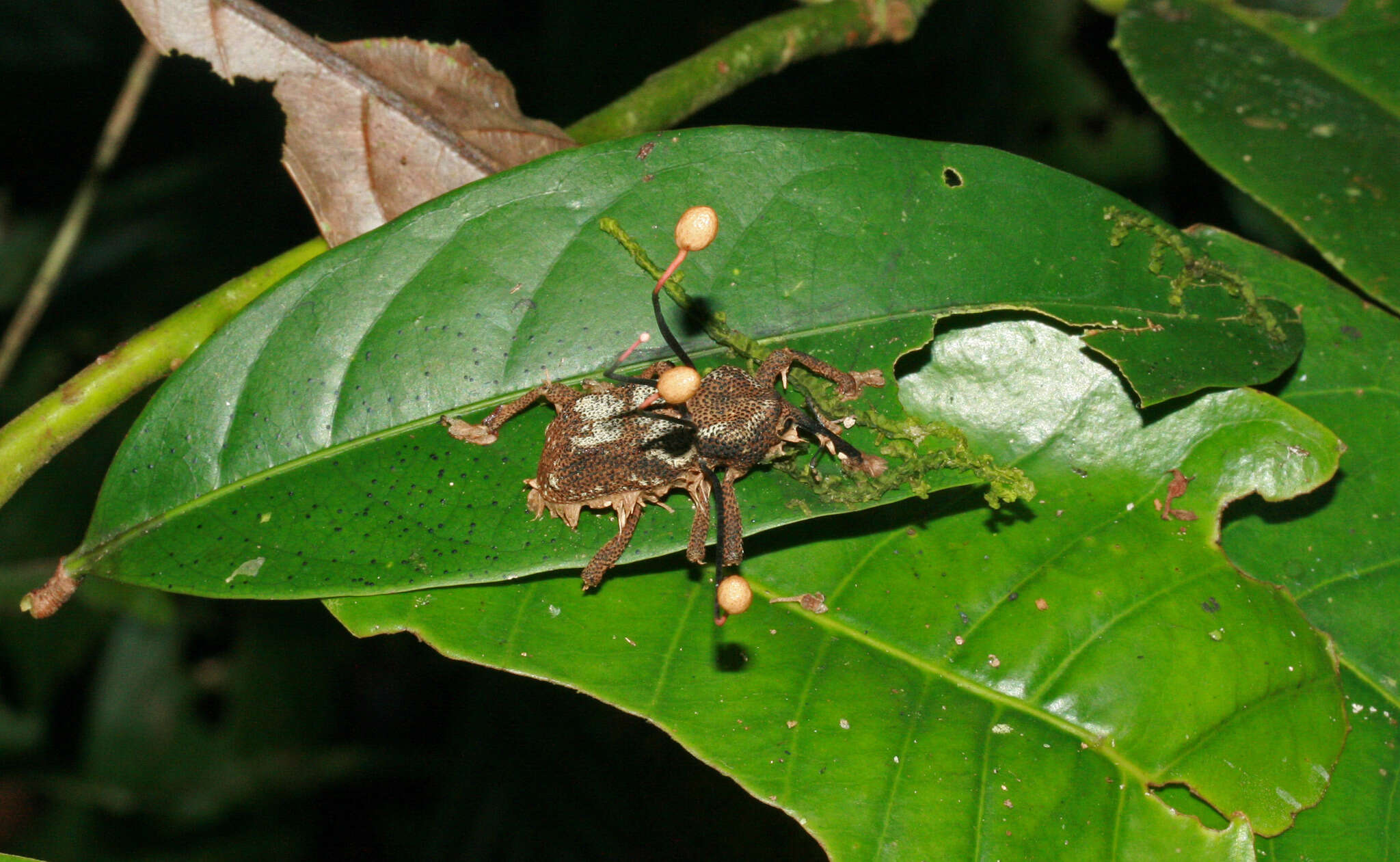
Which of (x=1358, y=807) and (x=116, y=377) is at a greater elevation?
(x=116, y=377)

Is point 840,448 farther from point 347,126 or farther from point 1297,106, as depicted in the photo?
point 1297,106

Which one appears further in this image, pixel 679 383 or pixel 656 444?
pixel 656 444

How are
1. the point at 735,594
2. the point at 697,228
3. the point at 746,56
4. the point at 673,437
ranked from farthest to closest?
the point at 746,56, the point at 673,437, the point at 735,594, the point at 697,228

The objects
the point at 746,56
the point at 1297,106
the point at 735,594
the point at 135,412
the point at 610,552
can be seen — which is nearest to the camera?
the point at 735,594

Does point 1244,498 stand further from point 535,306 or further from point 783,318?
point 535,306

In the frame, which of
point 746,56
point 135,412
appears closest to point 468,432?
point 746,56

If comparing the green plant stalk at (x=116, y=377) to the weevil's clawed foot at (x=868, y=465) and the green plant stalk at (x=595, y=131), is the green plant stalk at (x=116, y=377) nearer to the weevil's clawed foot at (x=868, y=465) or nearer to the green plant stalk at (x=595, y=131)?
the green plant stalk at (x=595, y=131)

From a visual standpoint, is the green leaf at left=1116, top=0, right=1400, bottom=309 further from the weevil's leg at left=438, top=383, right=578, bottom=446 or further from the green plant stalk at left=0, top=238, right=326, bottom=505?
the green plant stalk at left=0, top=238, right=326, bottom=505

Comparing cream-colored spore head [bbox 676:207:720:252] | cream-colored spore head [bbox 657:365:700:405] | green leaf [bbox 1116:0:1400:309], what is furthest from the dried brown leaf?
green leaf [bbox 1116:0:1400:309]
